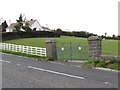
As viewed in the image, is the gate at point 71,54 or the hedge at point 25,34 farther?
the hedge at point 25,34

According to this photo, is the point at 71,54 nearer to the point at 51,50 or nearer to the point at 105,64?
the point at 51,50

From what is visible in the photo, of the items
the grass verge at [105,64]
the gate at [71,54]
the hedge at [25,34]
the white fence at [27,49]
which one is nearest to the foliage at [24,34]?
the hedge at [25,34]

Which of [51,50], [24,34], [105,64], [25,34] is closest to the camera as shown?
[105,64]

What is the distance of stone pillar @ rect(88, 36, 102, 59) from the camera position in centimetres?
2195

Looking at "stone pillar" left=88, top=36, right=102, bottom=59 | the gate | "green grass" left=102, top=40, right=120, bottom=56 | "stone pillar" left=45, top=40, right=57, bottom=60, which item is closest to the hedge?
"green grass" left=102, top=40, right=120, bottom=56

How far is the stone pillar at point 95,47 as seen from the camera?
21.9 metres

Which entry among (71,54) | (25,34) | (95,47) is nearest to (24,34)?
(25,34)

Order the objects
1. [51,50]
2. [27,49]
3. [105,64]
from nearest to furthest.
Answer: [105,64]
[51,50]
[27,49]

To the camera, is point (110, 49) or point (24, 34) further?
point (24, 34)

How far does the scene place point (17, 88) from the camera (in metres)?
11.7

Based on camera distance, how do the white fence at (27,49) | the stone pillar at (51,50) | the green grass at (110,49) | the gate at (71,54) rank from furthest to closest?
the green grass at (110,49) < the white fence at (27,49) < the gate at (71,54) < the stone pillar at (51,50)

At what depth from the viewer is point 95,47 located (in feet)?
73.3

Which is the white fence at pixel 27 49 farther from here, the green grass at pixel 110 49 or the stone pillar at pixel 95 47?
the green grass at pixel 110 49

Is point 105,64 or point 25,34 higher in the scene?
point 25,34
